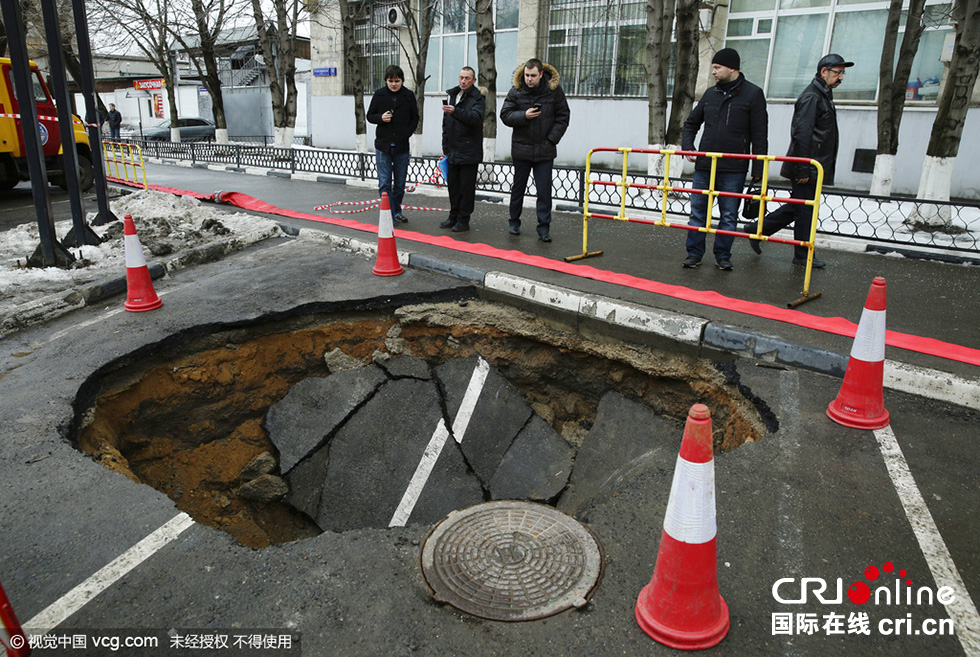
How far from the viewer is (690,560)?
2.14 metres

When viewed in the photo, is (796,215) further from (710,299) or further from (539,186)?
(539,186)

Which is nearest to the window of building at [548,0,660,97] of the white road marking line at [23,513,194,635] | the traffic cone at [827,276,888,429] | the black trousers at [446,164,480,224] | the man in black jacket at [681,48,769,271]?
the black trousers at [446,164,480,224]

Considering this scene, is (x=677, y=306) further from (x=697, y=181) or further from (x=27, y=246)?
(x=27, y=246)

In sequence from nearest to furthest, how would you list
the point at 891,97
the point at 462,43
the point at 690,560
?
the point at 690,560, the point at 891,97, the point at 462,43

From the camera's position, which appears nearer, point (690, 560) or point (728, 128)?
point (690, 560)

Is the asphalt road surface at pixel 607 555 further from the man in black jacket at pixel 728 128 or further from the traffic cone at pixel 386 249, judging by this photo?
the traffic cone at pixel 386 249

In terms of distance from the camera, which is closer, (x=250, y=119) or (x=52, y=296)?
(x=52, y=296)

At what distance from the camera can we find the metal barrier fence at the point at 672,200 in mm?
8164

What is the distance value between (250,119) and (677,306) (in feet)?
111

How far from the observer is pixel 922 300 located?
5578 millimetres

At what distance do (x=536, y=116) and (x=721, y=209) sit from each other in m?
2.30

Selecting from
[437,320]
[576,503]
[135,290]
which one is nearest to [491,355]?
[437,320]

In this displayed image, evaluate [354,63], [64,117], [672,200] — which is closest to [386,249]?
[64,117]

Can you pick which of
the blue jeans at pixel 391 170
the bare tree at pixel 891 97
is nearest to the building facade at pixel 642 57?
the bare tree at pixel 891 97
